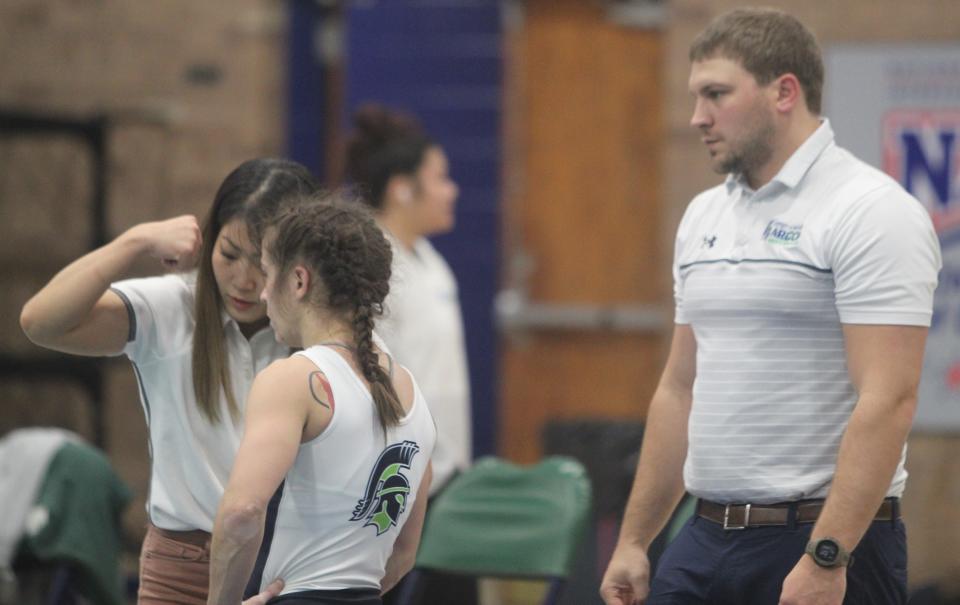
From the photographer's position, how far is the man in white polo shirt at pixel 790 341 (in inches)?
87.1

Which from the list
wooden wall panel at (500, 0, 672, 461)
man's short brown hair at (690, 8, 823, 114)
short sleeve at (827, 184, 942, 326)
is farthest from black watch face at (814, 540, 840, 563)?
wooden wall panel at (500, 0, 672, 461)

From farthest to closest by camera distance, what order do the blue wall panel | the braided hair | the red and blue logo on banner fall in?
the blue wall panel, the red and blue logo on banner, the braided hair

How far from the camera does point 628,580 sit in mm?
2619

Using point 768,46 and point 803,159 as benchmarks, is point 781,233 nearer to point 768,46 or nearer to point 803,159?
point 803,159

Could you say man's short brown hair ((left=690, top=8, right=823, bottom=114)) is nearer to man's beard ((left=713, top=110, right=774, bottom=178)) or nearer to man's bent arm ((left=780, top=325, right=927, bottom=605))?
man's beard ((left=713, top=110, right=774, bottom=178))

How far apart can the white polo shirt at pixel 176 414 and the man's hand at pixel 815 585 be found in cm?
99

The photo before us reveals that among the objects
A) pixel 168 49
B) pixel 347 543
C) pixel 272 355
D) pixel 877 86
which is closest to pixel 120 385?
pixel 168 49

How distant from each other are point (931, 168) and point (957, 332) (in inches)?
24.8

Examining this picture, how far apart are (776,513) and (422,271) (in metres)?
1.86

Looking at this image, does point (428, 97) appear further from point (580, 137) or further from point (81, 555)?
point (81, 555)

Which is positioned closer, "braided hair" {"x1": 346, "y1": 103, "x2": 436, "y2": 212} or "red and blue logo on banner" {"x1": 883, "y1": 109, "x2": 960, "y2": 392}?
"braided hair" {"x1": 346, "y1": 103, "x2": 436, "y2": 212}

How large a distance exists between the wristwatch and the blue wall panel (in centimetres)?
377

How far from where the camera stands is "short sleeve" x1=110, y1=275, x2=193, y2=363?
2447 mm

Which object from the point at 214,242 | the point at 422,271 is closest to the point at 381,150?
the point at 422,271
